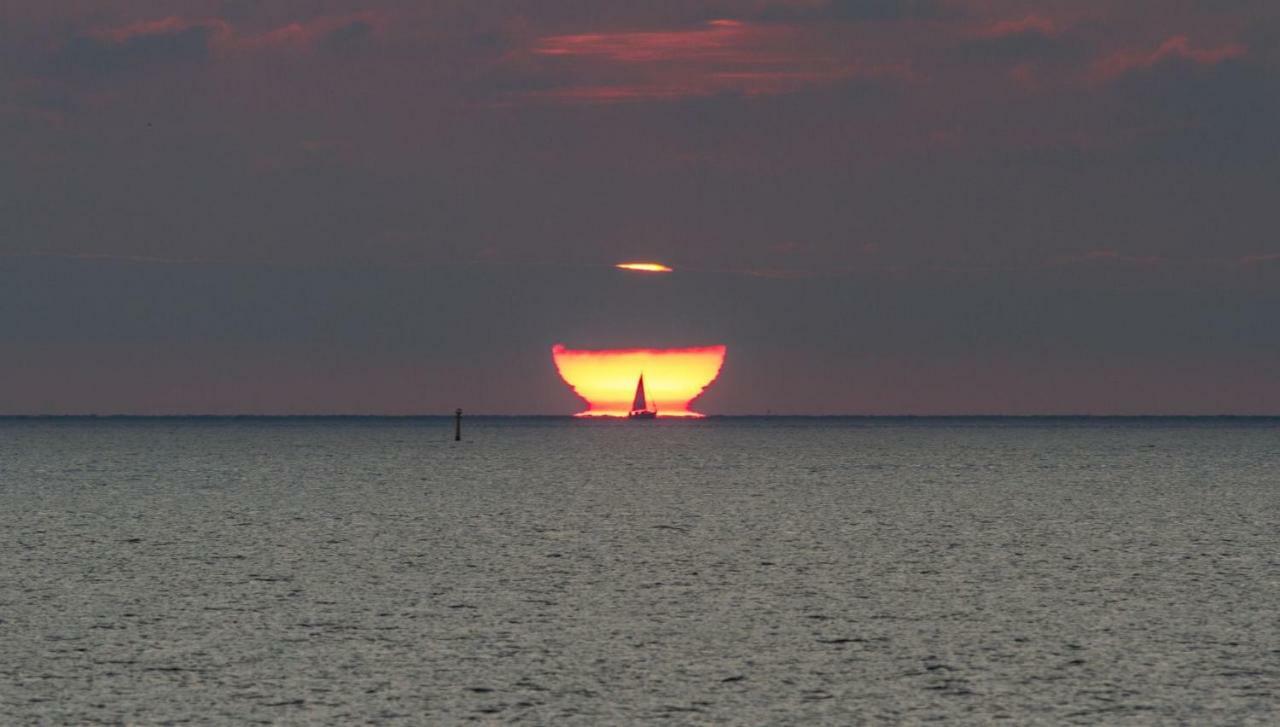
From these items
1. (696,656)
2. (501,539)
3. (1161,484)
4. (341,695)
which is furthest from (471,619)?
(1161,484)

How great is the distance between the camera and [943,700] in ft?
54.1

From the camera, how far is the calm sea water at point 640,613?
16484 mm

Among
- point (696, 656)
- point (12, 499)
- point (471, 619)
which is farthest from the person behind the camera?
point (12, 499)

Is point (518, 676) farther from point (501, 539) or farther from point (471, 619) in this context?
point (501, 539)

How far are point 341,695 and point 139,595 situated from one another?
32.5 feet

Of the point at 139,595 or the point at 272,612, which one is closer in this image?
the point at 272,612

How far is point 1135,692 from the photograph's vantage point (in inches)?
664

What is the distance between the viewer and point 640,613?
23266 millimetres

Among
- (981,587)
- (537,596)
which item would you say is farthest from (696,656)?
(981,587)

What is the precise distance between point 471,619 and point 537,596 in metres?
2.83

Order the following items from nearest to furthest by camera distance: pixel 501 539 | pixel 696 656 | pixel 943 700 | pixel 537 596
Result: 1. pixel 943 700
2. pixel 696 656
3. pixel 537 596
4. pixel 501 539

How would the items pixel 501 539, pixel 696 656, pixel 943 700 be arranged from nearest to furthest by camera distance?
pixel 943 700
pixel 696 656
pixel 501 539

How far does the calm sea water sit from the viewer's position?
1648 cm

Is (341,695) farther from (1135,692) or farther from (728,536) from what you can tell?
(728,536)
